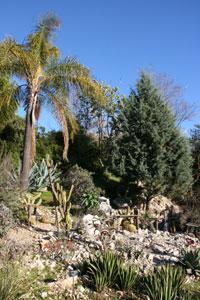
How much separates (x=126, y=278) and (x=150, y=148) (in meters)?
10.9

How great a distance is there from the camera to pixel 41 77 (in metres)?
15.7

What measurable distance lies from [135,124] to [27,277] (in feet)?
39.0

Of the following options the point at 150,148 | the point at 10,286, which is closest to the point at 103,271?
the point at 10,286

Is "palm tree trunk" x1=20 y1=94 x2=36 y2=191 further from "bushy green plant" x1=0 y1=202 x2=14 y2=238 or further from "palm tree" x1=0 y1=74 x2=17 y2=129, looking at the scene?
"bushy green plant" x1=0 y1=202 x2=14 y2=238

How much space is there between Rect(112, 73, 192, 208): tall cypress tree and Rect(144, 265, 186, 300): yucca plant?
9988mm

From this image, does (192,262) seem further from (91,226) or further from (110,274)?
(91,226)

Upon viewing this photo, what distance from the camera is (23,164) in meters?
14.8

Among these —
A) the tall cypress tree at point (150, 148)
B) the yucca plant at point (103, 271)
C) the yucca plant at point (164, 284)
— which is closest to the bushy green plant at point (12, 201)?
the yucca plant at point (103, 271)

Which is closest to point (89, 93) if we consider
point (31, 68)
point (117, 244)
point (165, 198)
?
point (31, 68)

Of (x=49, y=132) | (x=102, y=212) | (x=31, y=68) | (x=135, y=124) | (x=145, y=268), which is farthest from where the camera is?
(x=49, y=132)

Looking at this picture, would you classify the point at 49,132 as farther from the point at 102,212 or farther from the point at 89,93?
the point at 102,212

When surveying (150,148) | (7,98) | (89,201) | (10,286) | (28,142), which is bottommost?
(10,286)

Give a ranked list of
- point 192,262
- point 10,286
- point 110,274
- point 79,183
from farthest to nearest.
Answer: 1. point 79,183
2. point 192,262
3. point 110,274
4. point 10,286

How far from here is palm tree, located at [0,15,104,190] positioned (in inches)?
598
